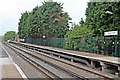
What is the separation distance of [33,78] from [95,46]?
16746 mm

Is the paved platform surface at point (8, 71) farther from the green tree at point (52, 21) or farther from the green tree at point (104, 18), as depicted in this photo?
the green tree at point (52, 21)

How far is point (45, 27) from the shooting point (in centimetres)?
6378

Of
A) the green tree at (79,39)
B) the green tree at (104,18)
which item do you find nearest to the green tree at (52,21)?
the green tree at (79,39)

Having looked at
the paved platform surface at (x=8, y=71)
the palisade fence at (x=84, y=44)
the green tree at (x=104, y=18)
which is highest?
the green tree at (x=104, y=18)

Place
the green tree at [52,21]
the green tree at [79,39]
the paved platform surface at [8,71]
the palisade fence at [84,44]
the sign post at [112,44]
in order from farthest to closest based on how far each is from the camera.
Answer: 1. the green tree at [52,21]
2. the green tree at [79,39]
3. the palisade fence at [84,44]
4. the sign post at [112,44]
5. the paved platform surface at [8,71]

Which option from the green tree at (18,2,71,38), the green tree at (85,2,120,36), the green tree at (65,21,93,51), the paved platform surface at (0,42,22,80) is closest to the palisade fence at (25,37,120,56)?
the green tree at (65,21,93,51)

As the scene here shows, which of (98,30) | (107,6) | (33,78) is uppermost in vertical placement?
(107,6)

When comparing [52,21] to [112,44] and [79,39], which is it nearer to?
[79,39]

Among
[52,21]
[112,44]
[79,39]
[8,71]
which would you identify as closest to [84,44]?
[79,39]

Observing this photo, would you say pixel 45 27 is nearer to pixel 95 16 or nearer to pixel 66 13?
pixel 66 13

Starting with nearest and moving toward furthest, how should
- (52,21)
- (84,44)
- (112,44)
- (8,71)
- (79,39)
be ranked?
1. (8,71)
2. (112,44)
3. (84,44)
4. (79,39)
5. (52,21)

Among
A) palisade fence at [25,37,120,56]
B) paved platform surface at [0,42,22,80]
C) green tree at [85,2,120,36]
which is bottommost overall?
paved platform surface at [0,42,22,80]

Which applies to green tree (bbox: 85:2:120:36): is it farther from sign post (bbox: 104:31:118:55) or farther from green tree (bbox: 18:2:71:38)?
green tree (bbox: 18:2:71:38)

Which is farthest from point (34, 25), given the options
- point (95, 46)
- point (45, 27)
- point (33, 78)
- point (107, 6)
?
point (33, 78)
